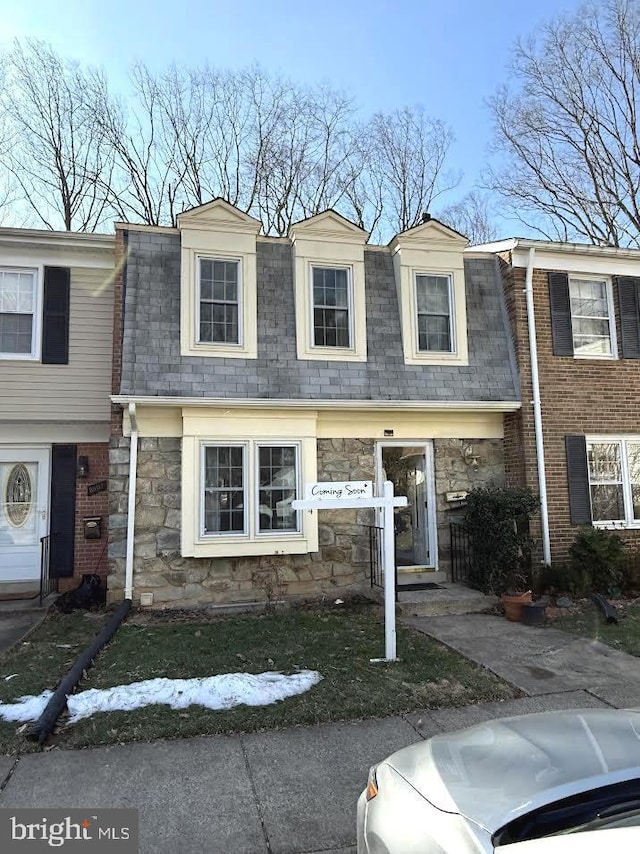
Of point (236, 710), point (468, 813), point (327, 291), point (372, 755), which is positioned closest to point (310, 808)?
point (372, 755)

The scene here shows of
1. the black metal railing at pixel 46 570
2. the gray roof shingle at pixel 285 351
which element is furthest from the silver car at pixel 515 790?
the black metal railing at pixel 46 570

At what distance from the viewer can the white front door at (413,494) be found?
9094 mm

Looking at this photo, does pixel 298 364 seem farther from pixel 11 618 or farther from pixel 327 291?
pixel 11 618

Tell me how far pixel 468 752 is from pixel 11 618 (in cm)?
721

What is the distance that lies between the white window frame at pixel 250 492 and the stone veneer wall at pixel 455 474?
7.51ft

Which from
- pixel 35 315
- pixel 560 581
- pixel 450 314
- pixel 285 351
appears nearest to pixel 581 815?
pixel 560 581

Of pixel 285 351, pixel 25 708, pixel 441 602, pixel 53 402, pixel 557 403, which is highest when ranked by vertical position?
pixel 285 351

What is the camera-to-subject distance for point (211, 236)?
8672mm

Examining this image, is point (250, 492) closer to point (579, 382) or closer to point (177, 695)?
point (177, 695)

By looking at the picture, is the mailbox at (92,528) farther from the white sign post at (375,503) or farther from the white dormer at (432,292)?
the white dormer at (432,292)

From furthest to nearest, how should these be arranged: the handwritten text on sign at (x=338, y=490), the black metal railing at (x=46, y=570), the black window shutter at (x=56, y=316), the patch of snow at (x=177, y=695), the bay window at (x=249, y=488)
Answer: the black window shutter at (x=56, y=316)
the black metal railing at (x=46, y=570)
the bay window at (x=249, y=488)
the handwritten text on sign at (x=338, y=490)
the patch of snow at (x=177, y=695)

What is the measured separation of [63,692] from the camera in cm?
457

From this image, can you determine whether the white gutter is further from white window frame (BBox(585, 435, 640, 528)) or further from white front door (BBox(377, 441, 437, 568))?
white window frame (BBox(585, 435, 640, 528))

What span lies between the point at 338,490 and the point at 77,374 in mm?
5215
